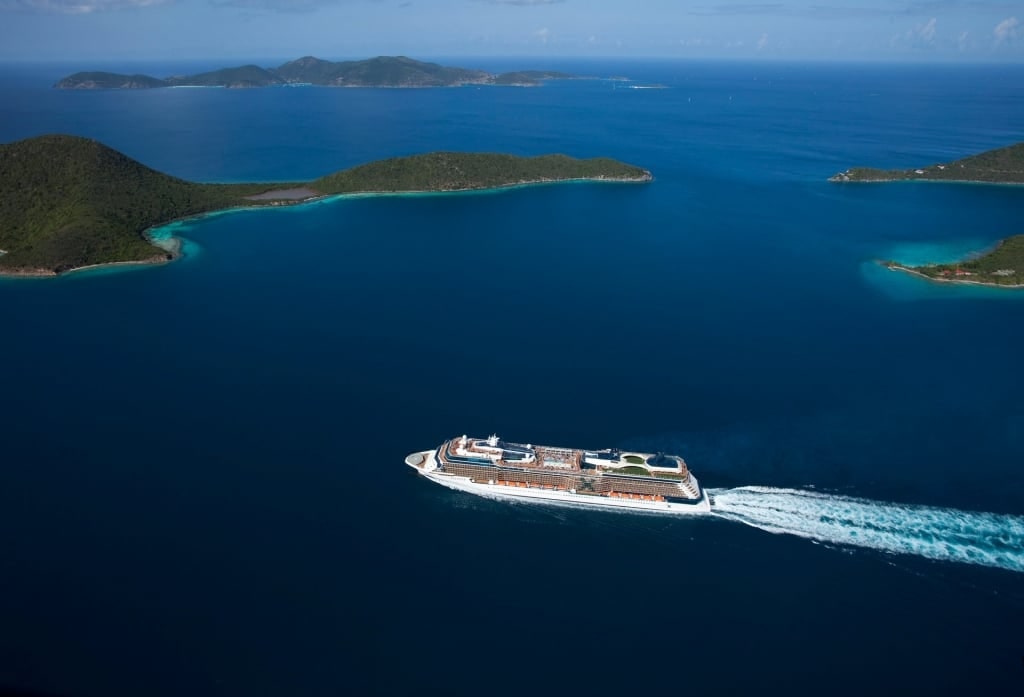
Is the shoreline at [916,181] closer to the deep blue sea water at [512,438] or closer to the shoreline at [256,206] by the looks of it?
the shoreline at [256,206]

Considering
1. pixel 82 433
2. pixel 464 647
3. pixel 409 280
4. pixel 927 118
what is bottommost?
pixel 464 647

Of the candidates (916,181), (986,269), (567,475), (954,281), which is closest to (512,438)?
(567,475)

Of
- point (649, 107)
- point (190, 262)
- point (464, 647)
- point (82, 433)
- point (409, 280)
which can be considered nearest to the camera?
point (464, 647)

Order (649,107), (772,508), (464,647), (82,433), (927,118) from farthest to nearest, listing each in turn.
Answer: (649,107)
(927,118)
(82,433)
(772,508)
(464,647)

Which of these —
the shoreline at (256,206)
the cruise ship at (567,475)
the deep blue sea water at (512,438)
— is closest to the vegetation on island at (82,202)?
the shoreline at (256,206)

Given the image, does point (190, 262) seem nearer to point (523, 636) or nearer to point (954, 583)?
point (523, 636)

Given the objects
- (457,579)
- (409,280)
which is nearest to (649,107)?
(409,280)

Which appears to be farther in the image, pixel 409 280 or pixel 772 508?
pixel 409 280
